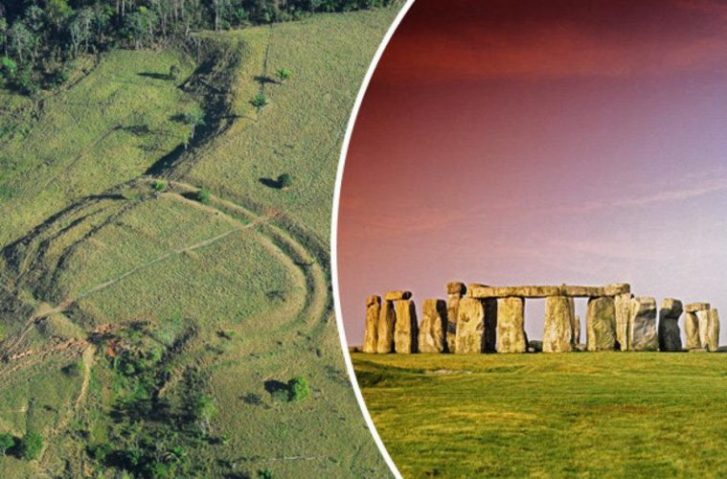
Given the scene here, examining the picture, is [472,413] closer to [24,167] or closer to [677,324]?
[677,324]

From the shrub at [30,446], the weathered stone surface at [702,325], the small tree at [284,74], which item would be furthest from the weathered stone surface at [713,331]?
the small tree at [284,74]

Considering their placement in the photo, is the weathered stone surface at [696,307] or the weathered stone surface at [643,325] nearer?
→ the weathered stone surface at [696,307]

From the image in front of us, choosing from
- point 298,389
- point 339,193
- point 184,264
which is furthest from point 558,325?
point 184,264

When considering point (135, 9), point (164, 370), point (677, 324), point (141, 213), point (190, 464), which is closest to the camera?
point (677, 324)

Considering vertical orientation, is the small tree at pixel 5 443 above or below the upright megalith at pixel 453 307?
below

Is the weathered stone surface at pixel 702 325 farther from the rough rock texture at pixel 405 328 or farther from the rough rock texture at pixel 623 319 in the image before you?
the rough rock texture at pixel 405 328

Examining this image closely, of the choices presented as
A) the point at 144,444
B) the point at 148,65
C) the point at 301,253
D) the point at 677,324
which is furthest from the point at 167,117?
the point at 677,324

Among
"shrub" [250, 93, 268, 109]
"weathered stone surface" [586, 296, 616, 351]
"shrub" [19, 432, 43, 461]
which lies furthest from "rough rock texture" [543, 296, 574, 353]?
"shrub" [250, 93, 268, 109]

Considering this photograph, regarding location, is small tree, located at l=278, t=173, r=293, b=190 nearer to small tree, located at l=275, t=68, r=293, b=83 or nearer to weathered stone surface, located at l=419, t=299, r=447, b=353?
small tree, located at l=275, t=68, r=293, b=83

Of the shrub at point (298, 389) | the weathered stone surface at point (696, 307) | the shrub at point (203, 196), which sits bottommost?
the weathered stone surface at point (696, 307)
